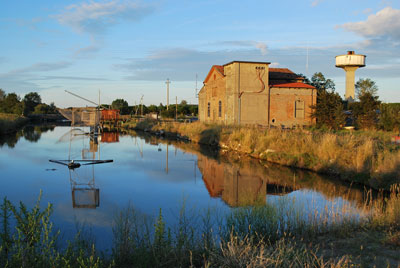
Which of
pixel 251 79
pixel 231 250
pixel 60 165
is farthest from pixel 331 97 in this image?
pixel 231 250

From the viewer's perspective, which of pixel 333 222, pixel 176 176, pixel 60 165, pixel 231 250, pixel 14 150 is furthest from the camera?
pixel 14 150

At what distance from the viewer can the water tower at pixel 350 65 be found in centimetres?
4738

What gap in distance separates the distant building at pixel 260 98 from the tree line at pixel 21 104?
172ft

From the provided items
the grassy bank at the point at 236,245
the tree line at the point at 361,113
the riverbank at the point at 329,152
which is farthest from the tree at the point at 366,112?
the grassy bank at the point at 236,245

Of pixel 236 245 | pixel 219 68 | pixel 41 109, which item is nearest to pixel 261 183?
pixel 236 245

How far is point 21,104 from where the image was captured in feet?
240

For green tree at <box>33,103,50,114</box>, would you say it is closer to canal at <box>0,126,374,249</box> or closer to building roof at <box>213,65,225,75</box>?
building roof at <box>213,65,225,75</box>

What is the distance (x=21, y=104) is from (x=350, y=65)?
62148 millimetres

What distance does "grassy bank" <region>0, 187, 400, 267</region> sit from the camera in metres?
4.37

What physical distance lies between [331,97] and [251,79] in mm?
7291

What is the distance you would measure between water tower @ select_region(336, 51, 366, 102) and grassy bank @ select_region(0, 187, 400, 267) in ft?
147

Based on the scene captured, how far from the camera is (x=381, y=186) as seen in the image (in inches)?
435

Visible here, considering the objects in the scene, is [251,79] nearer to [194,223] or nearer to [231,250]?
[194,223]

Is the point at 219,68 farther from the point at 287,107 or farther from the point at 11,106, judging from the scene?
the point at 11,106
